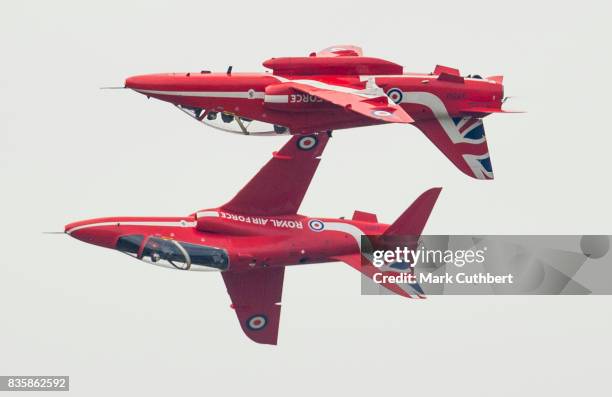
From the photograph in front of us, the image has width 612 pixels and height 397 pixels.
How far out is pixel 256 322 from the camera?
203 feet

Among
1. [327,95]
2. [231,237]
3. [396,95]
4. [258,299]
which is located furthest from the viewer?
[258,299]

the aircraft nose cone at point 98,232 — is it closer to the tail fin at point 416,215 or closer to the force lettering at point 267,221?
the force lettering at point 267,221

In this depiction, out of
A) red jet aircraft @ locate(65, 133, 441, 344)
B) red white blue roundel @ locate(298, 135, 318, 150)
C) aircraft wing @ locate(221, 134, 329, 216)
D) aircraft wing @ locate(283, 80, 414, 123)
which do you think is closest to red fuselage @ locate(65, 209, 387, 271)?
red jet aircraft @ locate(65, 133, 441, 344)

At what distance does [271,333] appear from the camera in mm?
62031

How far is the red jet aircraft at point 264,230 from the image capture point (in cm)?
5784

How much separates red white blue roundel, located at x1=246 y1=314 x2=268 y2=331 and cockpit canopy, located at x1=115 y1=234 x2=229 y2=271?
413 cm

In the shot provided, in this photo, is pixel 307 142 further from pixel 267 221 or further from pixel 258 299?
pixel 258 299

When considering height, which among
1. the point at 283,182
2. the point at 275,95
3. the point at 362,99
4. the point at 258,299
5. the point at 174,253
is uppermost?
the point at 275,95

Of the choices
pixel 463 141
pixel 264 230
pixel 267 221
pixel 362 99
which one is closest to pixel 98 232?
pixel 264 230

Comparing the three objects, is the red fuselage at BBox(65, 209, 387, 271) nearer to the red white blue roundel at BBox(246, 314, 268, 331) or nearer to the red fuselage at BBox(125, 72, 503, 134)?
the red fuselage at BBox(125, 72, 503, 134)

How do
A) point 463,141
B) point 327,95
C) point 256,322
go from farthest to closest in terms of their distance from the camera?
point 256,322
point 463,141
point 327,95

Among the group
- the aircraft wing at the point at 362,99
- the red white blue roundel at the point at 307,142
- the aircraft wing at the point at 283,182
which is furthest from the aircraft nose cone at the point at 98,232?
the aircraft wing at the point at 362,99

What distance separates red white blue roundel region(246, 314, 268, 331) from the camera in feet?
202

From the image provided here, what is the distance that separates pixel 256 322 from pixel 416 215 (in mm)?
6353
